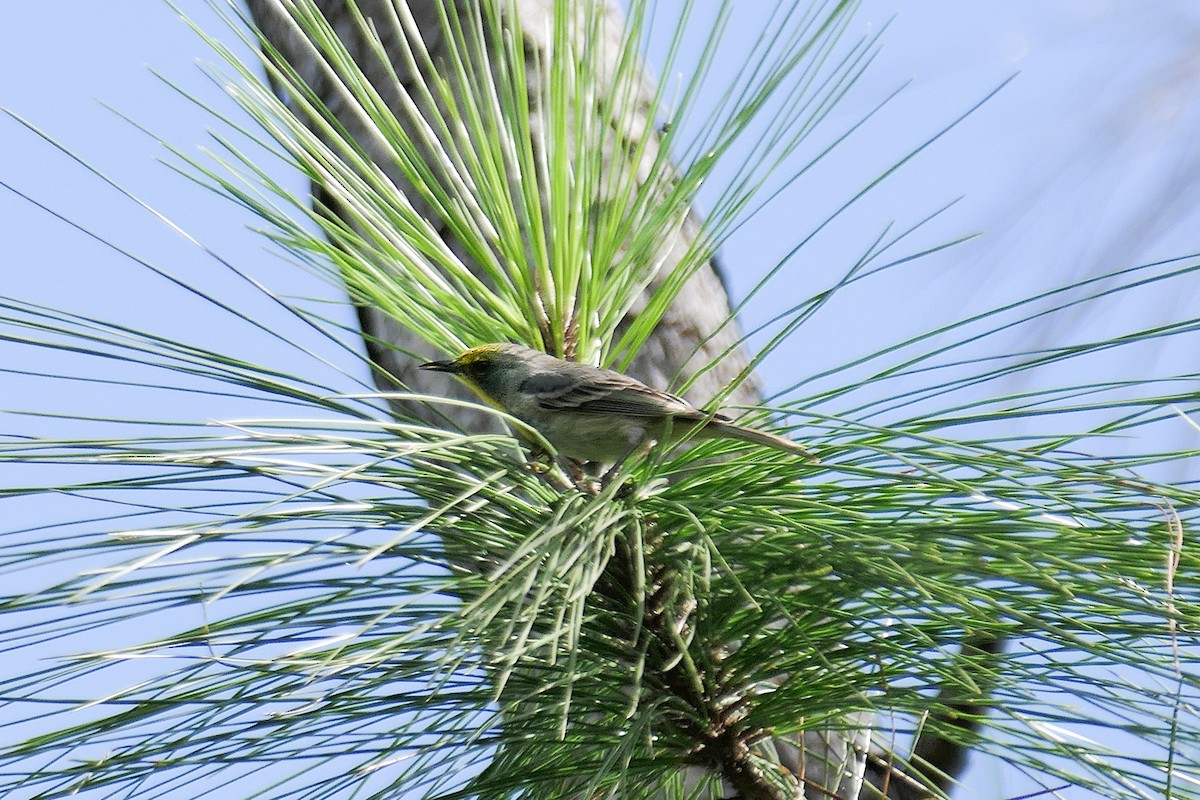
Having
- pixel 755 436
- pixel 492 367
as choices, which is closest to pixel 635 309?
pixel 492 367

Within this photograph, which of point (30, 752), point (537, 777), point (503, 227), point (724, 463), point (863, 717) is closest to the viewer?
point (30, 752)

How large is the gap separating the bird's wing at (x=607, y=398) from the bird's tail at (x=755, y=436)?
14 centimetres

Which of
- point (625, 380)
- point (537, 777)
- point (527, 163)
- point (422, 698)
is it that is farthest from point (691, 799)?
point (527, 163)

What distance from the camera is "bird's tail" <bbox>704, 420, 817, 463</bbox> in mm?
1587

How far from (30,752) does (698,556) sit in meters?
0.79

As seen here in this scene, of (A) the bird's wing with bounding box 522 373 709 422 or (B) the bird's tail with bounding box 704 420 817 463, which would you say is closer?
(B) the bird's tail with bounding box 704 420 817 463

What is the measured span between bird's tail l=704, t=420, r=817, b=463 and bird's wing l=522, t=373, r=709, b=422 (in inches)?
5.6

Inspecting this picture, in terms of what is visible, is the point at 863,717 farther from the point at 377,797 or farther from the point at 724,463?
the point at 377,797

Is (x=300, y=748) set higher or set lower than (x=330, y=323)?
lower

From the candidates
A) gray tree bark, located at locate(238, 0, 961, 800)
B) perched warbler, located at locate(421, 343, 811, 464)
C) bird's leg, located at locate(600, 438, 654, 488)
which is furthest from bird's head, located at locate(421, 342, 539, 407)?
gray tree bark, located at locate(238, 0, 961, 800)

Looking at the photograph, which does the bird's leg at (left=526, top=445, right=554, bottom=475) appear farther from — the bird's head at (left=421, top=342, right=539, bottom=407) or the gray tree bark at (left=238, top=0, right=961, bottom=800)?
the gray tree bark at (left=238, top=0, right=961, bottom=800)

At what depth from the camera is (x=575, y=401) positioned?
1.96 m

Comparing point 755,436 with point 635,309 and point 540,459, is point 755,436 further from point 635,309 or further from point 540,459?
point 635,309

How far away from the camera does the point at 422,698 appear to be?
1.48m
